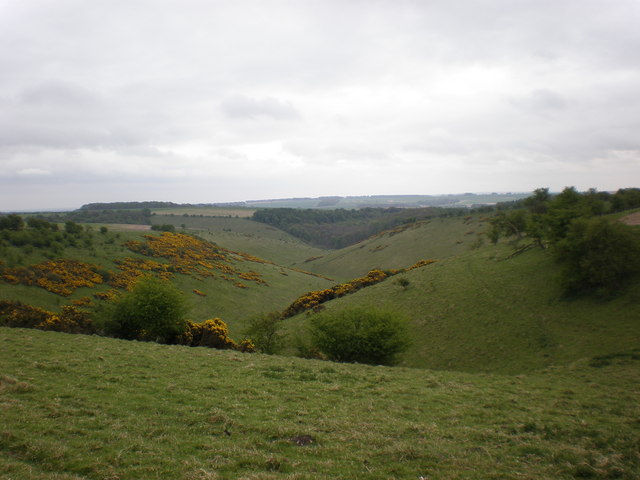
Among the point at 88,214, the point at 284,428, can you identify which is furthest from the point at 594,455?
the point at 88,214

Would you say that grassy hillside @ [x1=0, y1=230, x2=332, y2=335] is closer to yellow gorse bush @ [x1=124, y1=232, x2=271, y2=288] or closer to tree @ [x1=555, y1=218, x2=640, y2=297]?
yellow gorse bush @ [x1=124, y1=232, x2=271, y2=288]

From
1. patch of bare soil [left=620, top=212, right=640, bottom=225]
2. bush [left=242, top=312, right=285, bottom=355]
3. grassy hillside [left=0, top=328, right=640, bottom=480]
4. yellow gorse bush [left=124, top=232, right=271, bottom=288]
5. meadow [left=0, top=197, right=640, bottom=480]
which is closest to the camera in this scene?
grassy hillside [left=0, top=328, right=640, bottom=480]

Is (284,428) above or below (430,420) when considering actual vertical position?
above

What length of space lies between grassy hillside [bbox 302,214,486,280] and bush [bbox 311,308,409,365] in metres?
67.8

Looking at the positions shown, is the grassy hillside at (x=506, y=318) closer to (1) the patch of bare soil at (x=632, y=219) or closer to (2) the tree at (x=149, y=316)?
(1) the patch of bare soil at (x=632, y=219)

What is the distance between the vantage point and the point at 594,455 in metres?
8.54

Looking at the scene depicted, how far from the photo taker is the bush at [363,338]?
25609mm

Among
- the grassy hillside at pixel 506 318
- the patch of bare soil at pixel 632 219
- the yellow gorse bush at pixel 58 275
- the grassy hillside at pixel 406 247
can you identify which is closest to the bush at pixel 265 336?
the grassy hillside at pixel 506 318

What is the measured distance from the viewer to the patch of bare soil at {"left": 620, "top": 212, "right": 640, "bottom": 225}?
3738cm

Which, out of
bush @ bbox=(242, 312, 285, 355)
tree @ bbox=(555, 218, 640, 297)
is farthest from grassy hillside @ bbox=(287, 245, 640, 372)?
bush @ bbox=(242, 312, 285, 355)

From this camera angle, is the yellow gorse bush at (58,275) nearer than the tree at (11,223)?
Yes

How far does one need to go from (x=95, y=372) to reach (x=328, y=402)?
31.0ft

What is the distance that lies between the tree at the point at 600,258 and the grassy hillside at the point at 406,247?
57.9m

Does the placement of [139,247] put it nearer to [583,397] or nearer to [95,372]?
[95,372]
